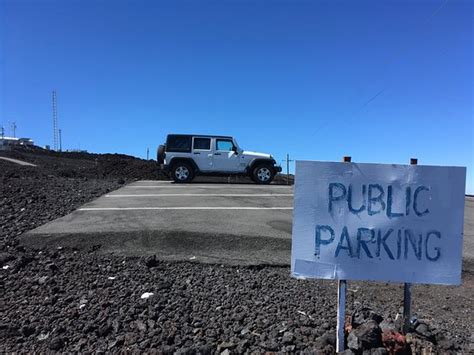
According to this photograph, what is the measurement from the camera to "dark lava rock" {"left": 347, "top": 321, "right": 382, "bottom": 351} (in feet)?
11.0

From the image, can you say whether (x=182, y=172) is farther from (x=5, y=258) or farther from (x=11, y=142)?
(x=11, y=142)

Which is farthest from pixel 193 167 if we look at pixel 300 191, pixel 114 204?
pixel 300 191

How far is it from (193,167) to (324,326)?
14.1m

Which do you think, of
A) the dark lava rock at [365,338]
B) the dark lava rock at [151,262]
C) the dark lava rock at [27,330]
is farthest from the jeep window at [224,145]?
the dark lava rock at [365,338]

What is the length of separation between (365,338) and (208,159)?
14.6 metres

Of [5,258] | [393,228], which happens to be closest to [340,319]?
[393,228]

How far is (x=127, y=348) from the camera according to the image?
3.64m

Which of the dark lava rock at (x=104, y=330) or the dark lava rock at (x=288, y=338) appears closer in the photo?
the dark lava rock at (x=288, y=338)

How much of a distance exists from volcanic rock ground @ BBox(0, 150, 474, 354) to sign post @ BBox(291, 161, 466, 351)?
584 mm

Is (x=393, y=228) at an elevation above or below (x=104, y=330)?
above

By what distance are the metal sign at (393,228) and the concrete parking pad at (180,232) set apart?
266 centimetres

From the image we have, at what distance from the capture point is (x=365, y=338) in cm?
339

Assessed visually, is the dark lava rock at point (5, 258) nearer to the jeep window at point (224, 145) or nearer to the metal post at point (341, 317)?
the metal post at point (341, 317)

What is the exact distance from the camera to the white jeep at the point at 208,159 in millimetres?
17516
